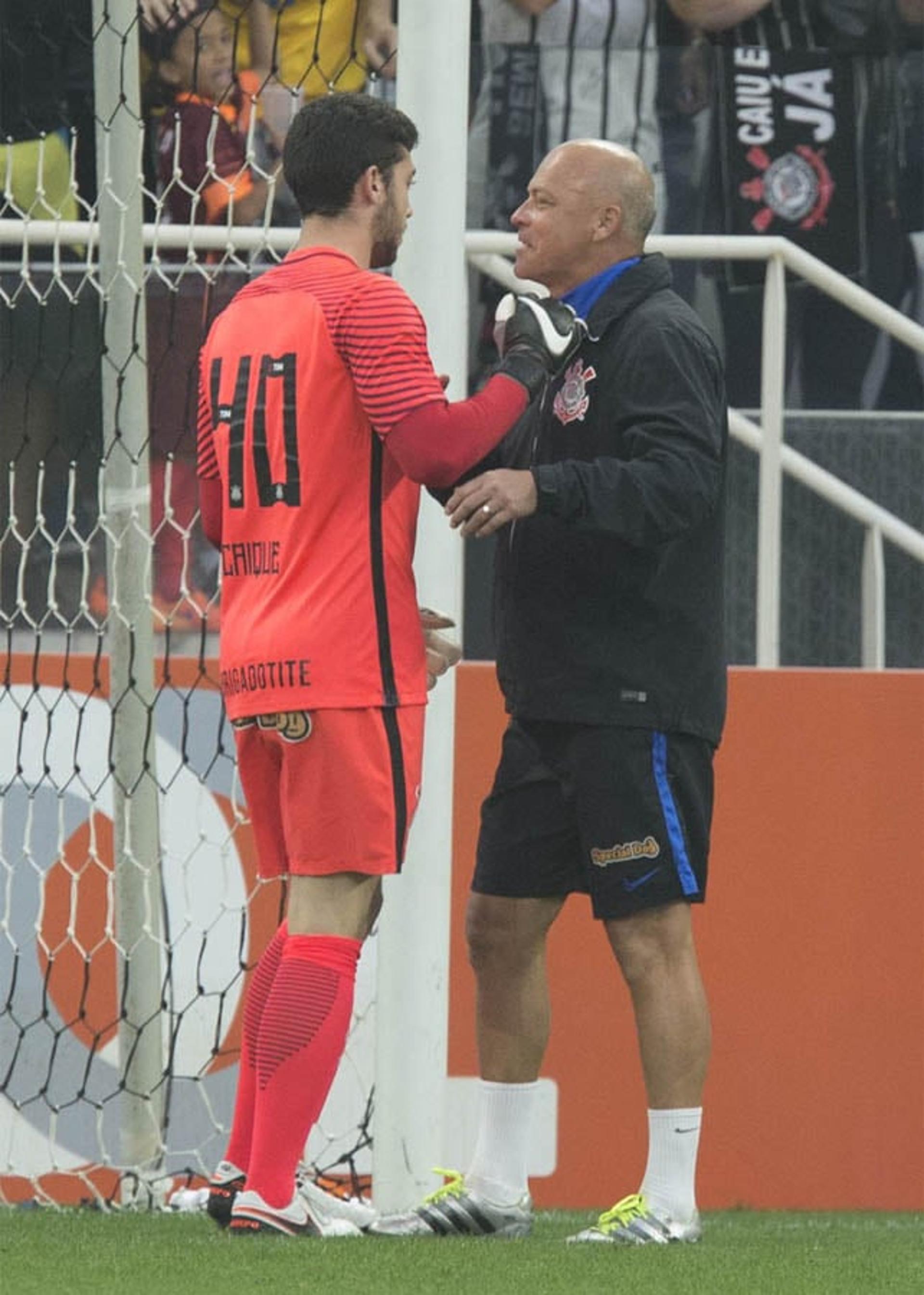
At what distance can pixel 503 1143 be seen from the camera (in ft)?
11.3

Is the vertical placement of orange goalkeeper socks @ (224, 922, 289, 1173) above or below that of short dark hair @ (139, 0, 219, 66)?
below

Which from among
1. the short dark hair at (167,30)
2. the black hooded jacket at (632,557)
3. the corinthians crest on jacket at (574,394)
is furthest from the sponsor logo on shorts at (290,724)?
the short dark hair at (167,30)

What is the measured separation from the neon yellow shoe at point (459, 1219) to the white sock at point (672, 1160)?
21 centimetres

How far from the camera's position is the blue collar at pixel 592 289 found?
3.46m

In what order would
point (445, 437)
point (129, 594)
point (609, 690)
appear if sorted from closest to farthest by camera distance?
point (445, 437)
point (609, 690)
point (129, 594)

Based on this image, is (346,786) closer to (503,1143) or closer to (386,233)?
(503,1143)

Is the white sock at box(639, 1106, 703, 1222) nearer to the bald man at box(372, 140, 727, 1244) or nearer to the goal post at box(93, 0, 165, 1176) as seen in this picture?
the bald man at box(372, 140, 727, 1244)

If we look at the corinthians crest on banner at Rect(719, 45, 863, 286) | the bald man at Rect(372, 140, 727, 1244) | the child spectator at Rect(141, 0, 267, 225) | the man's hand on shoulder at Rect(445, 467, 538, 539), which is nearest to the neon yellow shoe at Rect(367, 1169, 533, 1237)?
the bald man at Rect(372, 140, 727, 1244)

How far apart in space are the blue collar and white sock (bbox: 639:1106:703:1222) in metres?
1.12

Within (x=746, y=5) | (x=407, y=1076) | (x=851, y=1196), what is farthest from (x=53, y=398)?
(x=746, y=5)

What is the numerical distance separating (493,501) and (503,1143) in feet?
3.12

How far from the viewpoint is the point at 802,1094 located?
4715 mm

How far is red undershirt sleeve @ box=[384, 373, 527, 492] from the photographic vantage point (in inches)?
121

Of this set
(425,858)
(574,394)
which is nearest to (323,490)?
(574,394)
